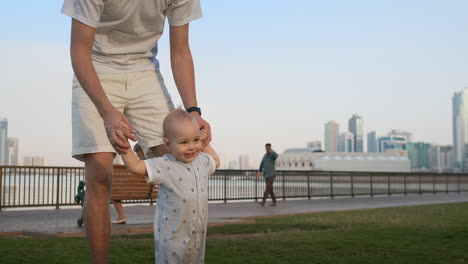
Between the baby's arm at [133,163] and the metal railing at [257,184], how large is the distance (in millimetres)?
12409

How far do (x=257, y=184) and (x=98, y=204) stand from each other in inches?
710

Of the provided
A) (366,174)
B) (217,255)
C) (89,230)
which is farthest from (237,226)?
(366,174)

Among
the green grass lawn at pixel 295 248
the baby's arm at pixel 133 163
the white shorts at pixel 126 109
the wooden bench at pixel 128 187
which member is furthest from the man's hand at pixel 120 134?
the wooden bench at pixel 128 187

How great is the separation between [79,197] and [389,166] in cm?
12690

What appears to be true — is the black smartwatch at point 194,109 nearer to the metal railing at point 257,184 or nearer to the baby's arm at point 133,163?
the baby's arm at point 133,163

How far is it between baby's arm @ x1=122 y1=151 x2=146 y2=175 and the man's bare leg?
0.56 metres

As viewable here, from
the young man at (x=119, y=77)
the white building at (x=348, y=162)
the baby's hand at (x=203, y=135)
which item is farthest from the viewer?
the white building at (x=348, y=162)

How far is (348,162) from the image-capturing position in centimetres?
13612

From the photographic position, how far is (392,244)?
21.2ft

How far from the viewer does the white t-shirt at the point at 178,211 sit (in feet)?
9.18

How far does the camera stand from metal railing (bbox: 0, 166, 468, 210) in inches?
582

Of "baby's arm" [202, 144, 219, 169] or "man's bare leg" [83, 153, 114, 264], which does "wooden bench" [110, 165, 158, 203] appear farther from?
"baby's arm" [202, 144, 219, 169]

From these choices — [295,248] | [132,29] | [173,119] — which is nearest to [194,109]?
[173,119]

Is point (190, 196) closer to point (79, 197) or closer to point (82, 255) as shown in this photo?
point (82, 255)
